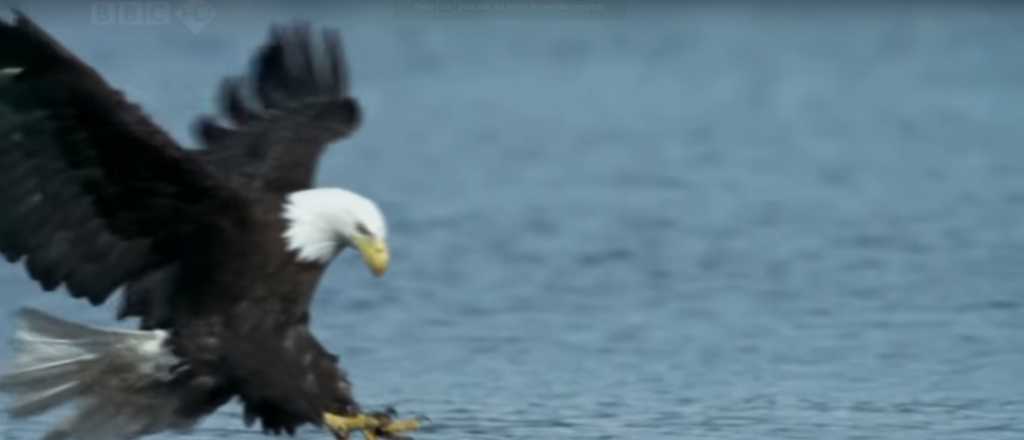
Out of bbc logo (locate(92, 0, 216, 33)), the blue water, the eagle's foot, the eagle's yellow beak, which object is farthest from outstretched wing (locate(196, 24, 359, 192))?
bbc logo (locate(92, 0, 216, 33))

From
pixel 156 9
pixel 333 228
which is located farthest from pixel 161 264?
pixel 156 9

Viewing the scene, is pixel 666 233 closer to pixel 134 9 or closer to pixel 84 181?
pixel 134 9

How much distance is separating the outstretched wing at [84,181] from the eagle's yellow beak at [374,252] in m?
0.37

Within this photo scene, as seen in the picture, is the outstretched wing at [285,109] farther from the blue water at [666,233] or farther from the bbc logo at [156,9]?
the bbc logo at [156,9]

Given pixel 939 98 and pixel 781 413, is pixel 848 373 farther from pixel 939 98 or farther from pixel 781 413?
pixel 939 98

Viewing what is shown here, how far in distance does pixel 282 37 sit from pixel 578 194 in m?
6.33

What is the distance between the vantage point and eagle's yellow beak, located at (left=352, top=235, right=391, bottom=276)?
22.9 feet

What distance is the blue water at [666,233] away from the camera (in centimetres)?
859

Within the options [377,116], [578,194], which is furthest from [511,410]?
[377,116]

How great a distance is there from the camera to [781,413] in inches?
324

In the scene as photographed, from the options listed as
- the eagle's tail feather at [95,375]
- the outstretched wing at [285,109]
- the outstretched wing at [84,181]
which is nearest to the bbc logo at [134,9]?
the outstretched wing at [285,109]

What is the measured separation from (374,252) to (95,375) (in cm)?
87

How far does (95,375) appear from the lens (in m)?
7.28

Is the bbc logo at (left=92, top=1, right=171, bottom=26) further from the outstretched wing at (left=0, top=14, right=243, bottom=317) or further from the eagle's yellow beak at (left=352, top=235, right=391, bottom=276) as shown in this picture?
the eagle's yellow beak at (left=352, top=235, right=391, bottom=276)
